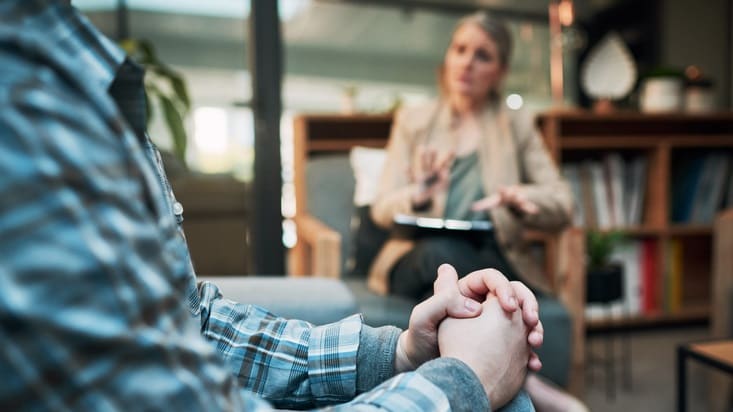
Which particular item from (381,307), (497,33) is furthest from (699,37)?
(381,307)

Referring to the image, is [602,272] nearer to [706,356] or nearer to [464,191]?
[706,356]

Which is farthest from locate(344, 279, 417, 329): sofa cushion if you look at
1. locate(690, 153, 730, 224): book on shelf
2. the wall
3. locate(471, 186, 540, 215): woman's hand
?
the wall

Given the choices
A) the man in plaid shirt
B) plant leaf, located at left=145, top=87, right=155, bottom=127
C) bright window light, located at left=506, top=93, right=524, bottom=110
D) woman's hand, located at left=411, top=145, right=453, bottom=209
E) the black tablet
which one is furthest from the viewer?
bright window light, located at left=506, top=93, right=524, bottom=110

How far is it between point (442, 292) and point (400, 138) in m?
1.25

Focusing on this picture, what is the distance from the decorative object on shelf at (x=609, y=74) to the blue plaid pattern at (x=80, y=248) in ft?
8.48

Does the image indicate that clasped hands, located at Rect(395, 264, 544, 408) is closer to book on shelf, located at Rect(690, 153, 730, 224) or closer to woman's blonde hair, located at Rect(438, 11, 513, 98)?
woman's blonde hair, located at Rect(438, 11, 513, 98)

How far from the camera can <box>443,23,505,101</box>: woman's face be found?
1685mm

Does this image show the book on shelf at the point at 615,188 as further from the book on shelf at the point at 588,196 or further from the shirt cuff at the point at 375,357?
the shirt cuff at the point at 375,357

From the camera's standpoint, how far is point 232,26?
2242mm

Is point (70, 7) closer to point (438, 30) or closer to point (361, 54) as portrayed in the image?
point (361, 54)

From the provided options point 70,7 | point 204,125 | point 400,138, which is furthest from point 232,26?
point 70,7

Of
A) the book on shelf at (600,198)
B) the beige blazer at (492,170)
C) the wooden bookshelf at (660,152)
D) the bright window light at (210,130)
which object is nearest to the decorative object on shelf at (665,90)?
the wooden bookshelf at (660,152)

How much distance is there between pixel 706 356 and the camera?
4.20 feet

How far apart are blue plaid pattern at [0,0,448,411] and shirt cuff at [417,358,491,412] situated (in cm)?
16
